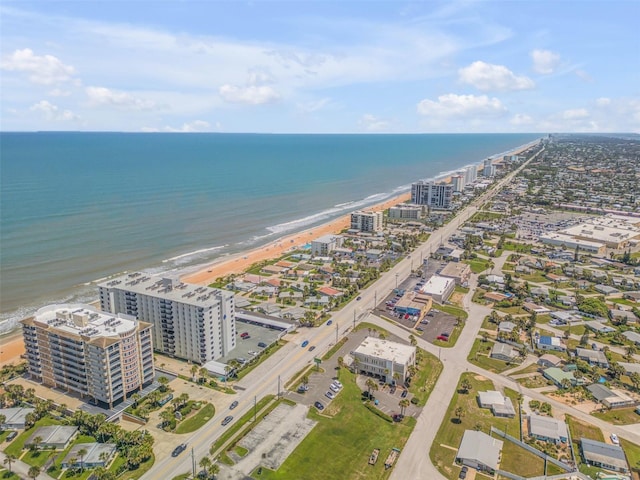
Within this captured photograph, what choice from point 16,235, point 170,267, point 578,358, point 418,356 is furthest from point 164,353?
point 16,235

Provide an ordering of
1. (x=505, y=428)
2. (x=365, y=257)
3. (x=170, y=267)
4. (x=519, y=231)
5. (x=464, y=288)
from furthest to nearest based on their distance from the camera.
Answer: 1. (x=519, y=231)
2. (x=365, y=257)
3. (x=170, y=267)
4. (x=464, y=288)
5. (x=505, y=428)

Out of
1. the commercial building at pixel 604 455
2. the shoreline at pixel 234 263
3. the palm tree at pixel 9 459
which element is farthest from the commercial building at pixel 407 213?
the palm tree at pixel 9 459

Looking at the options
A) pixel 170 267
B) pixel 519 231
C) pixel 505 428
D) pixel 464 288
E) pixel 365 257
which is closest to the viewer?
pixel 505 428

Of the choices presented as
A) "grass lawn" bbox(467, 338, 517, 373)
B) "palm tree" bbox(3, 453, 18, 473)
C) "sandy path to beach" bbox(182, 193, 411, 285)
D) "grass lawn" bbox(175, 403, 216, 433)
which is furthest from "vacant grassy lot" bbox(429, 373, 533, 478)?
"sandy path to beach" bbox(182, 193, 411, 285)

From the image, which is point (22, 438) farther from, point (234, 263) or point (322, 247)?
point (322, 247)

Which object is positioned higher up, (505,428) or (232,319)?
(232,319)

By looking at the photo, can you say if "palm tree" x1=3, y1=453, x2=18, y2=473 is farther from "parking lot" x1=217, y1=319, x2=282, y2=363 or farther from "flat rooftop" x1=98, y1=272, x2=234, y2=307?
"parking lot" x1=217, y1=319, x2=282, y2=363

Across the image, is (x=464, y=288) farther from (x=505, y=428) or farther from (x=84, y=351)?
(x=84, y=351)
